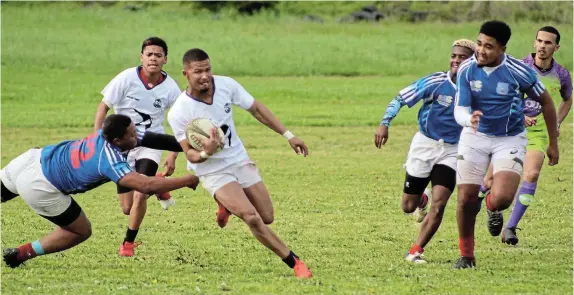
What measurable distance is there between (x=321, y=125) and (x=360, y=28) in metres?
23.1

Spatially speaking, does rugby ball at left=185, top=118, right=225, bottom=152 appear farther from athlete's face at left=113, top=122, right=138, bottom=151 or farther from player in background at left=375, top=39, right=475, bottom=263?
player in background at left=375, top=39, right=475, bottom=263

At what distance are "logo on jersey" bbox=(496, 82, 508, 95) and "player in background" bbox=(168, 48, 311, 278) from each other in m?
1.91

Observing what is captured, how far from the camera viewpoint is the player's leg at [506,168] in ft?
37.0

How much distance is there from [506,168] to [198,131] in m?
2.98

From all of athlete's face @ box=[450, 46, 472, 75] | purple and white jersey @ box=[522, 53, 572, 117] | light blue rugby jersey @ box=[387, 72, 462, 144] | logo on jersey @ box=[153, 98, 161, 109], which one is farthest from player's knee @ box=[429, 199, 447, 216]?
logo on jersey @ box=[153, 98, 161, 109]

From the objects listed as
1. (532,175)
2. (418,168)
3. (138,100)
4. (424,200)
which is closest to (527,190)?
(532,175)

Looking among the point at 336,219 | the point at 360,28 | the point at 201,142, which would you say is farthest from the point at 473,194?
the point at 360,28

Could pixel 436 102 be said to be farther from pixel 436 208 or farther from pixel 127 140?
pixel 127 140

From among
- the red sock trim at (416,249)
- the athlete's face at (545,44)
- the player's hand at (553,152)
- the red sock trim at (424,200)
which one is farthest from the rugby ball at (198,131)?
the athlete's face at (545,44)

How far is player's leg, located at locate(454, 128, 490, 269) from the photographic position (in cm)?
1140

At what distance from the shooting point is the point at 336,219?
14938 mm

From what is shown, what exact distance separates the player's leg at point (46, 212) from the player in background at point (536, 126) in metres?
4.59

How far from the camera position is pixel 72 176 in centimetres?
1088

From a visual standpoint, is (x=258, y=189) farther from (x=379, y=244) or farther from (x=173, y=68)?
(x=173, y=68)
